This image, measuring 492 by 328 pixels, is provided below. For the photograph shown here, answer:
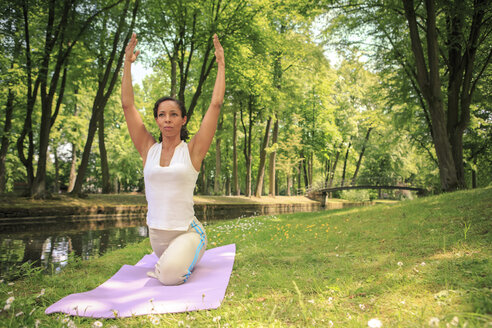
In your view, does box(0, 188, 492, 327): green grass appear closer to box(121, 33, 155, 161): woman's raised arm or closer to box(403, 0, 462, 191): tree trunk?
box(121, 33, 155, 161): woman's raised arm

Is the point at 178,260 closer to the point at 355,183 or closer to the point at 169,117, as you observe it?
the point at 169,117

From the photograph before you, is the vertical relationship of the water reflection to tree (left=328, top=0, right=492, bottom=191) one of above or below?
below

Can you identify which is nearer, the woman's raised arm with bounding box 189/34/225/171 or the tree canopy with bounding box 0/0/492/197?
the woman's raised arm with bounding box 189/34/225/171

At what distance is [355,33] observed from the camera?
532 inches

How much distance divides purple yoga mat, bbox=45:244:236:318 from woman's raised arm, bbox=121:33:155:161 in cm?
161

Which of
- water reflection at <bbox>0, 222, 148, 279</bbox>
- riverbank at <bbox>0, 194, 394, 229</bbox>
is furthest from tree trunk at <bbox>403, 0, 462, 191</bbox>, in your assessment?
water reflection at <bbox>0, 222, 148, 279</bbox>

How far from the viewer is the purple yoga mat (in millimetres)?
2787

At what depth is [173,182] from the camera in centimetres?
357

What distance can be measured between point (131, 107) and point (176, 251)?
6.22 feet

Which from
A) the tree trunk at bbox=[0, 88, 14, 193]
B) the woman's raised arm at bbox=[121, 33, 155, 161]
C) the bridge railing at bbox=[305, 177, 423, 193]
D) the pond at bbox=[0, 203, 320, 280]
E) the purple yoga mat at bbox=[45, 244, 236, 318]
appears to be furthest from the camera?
the bridge railing at bbox=[305, 177, 423, 193]

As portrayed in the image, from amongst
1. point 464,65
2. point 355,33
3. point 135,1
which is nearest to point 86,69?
point 135,1

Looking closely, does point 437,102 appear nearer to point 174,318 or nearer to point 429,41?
point 429,41

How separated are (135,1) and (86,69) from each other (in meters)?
4.45

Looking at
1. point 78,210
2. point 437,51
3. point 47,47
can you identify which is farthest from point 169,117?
point 78,210
